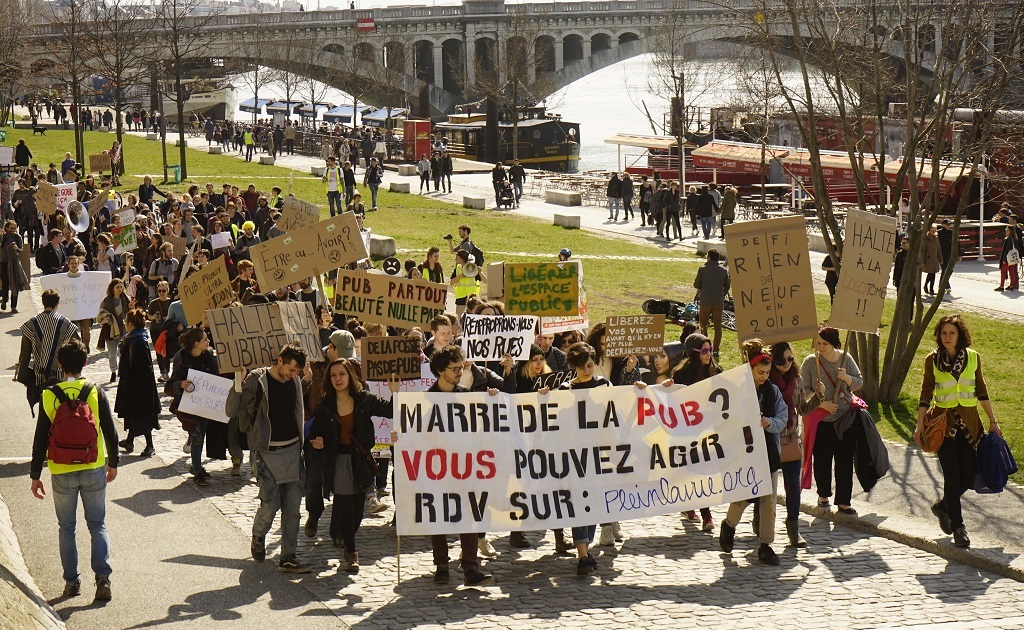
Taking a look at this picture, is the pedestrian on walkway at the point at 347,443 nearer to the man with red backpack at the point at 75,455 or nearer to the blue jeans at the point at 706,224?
the man with red backpack at the point at 75,455

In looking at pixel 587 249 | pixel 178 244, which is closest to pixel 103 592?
pixel 178 244

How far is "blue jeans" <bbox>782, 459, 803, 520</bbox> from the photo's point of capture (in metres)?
10.6

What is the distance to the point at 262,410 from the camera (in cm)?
970

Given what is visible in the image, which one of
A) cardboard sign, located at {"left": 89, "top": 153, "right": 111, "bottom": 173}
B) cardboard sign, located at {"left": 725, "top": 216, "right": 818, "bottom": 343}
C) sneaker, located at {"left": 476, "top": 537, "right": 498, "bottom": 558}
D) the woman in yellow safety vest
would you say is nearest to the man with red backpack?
sneaker, located at {"left": 476, "top": 537, "right": 498, "bottom": 558}

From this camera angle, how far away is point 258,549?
9992 millimetres

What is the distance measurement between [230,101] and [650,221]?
2985 inches

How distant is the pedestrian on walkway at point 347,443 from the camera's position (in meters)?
9.86

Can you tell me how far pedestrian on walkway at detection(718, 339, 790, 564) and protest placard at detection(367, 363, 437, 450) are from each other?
104 inches

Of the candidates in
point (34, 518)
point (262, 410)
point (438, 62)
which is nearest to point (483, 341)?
point (262, 410)

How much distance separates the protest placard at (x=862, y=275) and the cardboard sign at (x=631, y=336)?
5.29 feet

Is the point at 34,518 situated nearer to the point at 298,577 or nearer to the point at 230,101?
the point at 298,577

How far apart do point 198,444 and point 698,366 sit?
4.65 metres

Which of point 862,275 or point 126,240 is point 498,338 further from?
point 126,240

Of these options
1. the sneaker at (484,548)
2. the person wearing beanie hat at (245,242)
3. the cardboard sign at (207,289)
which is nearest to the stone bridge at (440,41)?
the person wearing beanie hat at (245,242)
